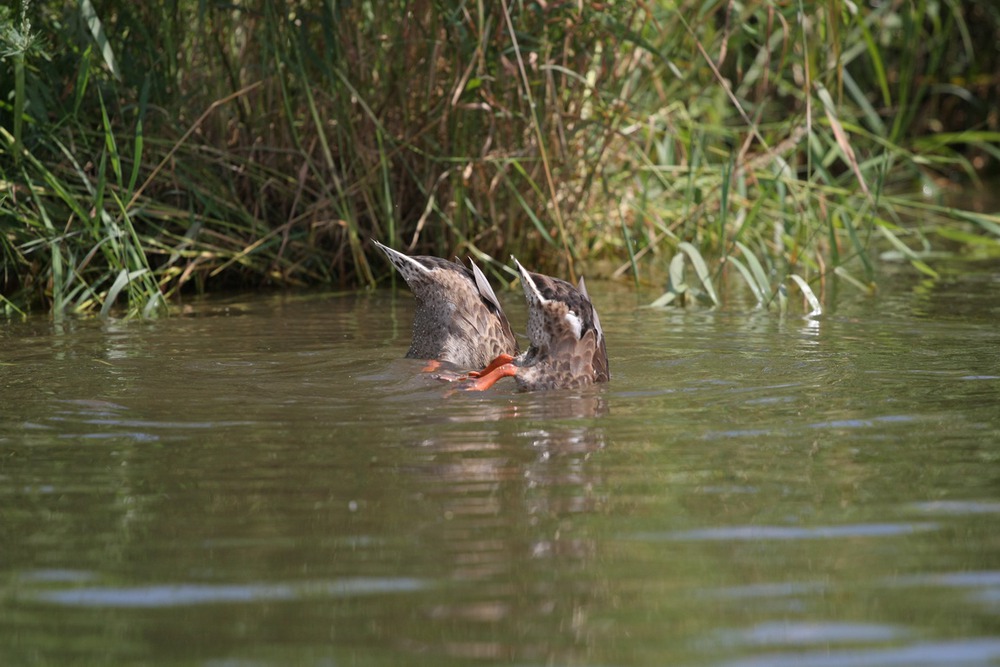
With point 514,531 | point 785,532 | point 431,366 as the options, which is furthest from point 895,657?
point 431,366

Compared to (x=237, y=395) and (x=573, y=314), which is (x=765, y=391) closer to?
(x=573, y=314)

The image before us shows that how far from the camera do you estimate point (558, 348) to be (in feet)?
17.5

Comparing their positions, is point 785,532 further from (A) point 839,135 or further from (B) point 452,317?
(A) point 839,135

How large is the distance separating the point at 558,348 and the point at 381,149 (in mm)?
2738

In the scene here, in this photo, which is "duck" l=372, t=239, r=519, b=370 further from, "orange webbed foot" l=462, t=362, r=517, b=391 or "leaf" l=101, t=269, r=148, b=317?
"leaf" l=101, t=269, r=148, b=317

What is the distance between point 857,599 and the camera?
2.91m

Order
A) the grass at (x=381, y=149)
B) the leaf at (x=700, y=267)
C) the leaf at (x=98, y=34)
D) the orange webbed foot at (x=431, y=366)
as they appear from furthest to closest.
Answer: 1. the grass at (x=381, y=149)
2. the leaf at (x=700, y=267)
3. the leaf at (x=98, y=34)
4. the orange webbed foot at (x=431, y=366)

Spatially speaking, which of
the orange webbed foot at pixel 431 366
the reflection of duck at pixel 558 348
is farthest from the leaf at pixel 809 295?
the orange webbed foot at pixel 431 366

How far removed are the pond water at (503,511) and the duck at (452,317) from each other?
9.1 inches

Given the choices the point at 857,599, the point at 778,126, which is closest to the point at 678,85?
the point at 778,126

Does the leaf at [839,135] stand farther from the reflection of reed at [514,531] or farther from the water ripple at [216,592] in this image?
the water ripple at [216,592]

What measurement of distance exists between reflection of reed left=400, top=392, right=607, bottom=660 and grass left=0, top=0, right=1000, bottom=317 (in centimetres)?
288

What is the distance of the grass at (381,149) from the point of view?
23.7 ft

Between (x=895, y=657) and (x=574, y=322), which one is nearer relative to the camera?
(x=895, y=657)
